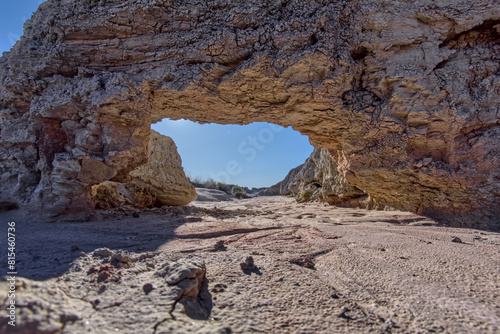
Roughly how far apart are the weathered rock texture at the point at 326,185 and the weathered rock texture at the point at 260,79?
8.07 feet

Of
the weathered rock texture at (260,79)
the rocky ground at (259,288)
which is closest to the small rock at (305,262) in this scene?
the rocky ground at (259,288)

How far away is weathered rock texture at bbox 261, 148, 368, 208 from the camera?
698cm

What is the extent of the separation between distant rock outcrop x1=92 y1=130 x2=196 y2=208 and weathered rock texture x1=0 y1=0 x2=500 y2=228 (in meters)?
1.55

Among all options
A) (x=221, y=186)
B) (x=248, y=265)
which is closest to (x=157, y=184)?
(x=248, y=265)

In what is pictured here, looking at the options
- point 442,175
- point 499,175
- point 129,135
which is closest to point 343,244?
point 442,175

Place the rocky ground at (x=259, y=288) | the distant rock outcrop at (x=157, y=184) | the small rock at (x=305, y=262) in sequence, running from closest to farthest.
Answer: the rocky ground at (x=259, y=288), the small rock at (x=305, y=262), the distant rock outcrop at (x=157, y=184)

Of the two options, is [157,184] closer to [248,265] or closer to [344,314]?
[248,265]

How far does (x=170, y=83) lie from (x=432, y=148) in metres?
4.60

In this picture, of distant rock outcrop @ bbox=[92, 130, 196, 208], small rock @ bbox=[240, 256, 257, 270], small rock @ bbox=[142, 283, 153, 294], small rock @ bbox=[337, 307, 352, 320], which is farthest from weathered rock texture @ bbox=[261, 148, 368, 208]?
small rock @ bbox=[142, 283, 153, 294]

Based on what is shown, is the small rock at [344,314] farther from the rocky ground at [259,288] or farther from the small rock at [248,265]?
the small rock at [248,265]

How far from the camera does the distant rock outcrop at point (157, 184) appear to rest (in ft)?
18.6

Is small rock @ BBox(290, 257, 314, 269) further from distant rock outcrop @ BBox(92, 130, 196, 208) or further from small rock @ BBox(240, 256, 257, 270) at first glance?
distant rock outcrop @ BBox(92, 130, 196, 208)

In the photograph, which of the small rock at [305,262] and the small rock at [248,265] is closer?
the small rock at [248,265]

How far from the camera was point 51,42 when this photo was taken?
404cm
